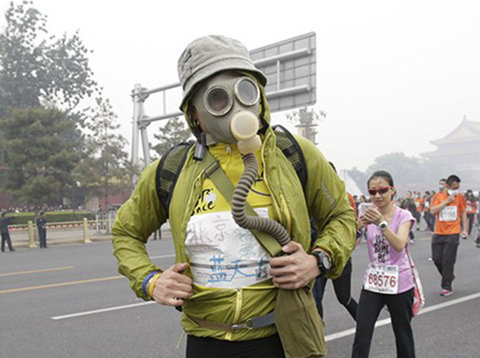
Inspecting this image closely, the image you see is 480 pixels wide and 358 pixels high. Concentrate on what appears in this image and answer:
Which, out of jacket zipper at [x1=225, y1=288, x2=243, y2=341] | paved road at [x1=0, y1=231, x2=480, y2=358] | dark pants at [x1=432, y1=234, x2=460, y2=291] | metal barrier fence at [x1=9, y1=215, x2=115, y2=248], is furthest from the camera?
metal barrier fence at [x1=9, y1=215, x2=115, y2=248]

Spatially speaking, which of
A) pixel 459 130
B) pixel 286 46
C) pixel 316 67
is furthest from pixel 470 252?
pixel 459 130

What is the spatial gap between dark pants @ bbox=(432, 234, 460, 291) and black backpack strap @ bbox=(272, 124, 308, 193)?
6.59 meters

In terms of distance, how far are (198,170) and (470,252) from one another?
43.8 feet

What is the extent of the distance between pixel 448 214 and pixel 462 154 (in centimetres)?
12120

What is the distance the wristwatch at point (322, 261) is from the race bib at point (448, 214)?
6825 millimetres

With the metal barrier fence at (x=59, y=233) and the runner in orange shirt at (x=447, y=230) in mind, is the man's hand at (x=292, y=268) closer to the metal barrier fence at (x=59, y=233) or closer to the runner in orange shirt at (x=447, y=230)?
the runner in orange shirt at (x=447, y=230)

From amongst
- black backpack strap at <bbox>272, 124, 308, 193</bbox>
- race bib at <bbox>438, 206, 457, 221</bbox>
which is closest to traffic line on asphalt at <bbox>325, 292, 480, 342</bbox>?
race bib at <bbox>438, 206, 457, 221</bbox>

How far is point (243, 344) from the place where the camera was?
189cm

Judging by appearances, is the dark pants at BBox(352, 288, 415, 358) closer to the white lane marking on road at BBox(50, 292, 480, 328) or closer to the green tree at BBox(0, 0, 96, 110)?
the white lane marking on road at BBox(50, 292, 480, 328)

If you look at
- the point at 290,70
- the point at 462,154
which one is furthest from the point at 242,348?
the point at 462,154

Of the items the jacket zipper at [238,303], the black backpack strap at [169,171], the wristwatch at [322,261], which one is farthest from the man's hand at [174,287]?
the wristwatch at [322,261]

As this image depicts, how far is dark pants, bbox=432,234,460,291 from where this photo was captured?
7820 millimetres

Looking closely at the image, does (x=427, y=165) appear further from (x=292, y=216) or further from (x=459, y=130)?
(x=292, y=216)

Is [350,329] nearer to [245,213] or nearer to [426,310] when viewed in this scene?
[426,310]
